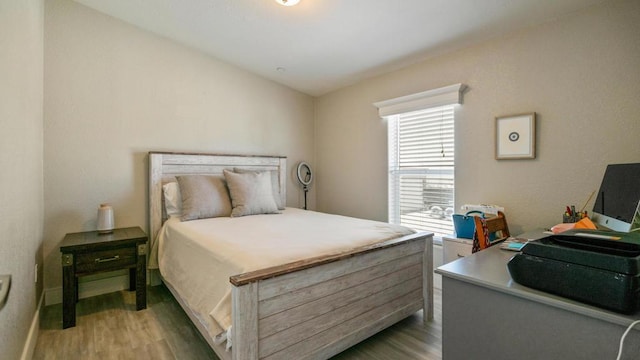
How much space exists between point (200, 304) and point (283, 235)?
69 cm

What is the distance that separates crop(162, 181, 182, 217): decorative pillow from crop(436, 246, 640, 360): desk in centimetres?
268

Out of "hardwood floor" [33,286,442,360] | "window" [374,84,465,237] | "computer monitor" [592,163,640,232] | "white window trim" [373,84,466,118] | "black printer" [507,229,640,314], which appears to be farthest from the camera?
"window" [374,84,465,237]

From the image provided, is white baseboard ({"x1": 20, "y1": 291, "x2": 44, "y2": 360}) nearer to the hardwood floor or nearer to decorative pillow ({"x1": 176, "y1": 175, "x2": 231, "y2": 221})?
the hardwood floor

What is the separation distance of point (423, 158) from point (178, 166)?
2707 mm

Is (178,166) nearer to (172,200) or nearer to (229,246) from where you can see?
(172,200)

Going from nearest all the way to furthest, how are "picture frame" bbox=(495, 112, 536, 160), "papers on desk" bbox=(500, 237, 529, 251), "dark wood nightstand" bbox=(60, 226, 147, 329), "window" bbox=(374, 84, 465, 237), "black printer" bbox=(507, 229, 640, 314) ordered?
"black printer" bbox=(507, 229, 640, 314), "papers on desk" bbox=(500, 237, 529, 251), "dark wood nightstand" bbox=(60, 226, 147, 329), "picture frame" bbox=(495, 112, 536, 160), "window" bbox=(374, 84, 465, 237)

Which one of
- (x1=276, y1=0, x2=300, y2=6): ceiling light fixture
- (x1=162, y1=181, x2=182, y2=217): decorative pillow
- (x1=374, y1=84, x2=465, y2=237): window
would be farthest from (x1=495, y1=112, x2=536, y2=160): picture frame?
(x1=162, y1=181, x2=182, y2=217): decorative pillow

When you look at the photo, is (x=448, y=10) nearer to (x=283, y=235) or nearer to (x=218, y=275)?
(x=283, y=235)

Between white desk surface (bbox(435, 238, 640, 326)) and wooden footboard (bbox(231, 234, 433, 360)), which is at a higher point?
white desk surface (bbox(435, 238, 640, 326))

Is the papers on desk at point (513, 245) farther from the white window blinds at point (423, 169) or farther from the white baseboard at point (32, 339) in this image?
the white baseboard at point (32, 339)

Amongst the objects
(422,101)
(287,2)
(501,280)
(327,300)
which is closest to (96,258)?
(327,300)

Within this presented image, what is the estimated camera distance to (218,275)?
169 cm

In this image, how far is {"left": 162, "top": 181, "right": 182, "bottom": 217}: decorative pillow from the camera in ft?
9.92

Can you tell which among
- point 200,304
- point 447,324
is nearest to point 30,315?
point 200,304
